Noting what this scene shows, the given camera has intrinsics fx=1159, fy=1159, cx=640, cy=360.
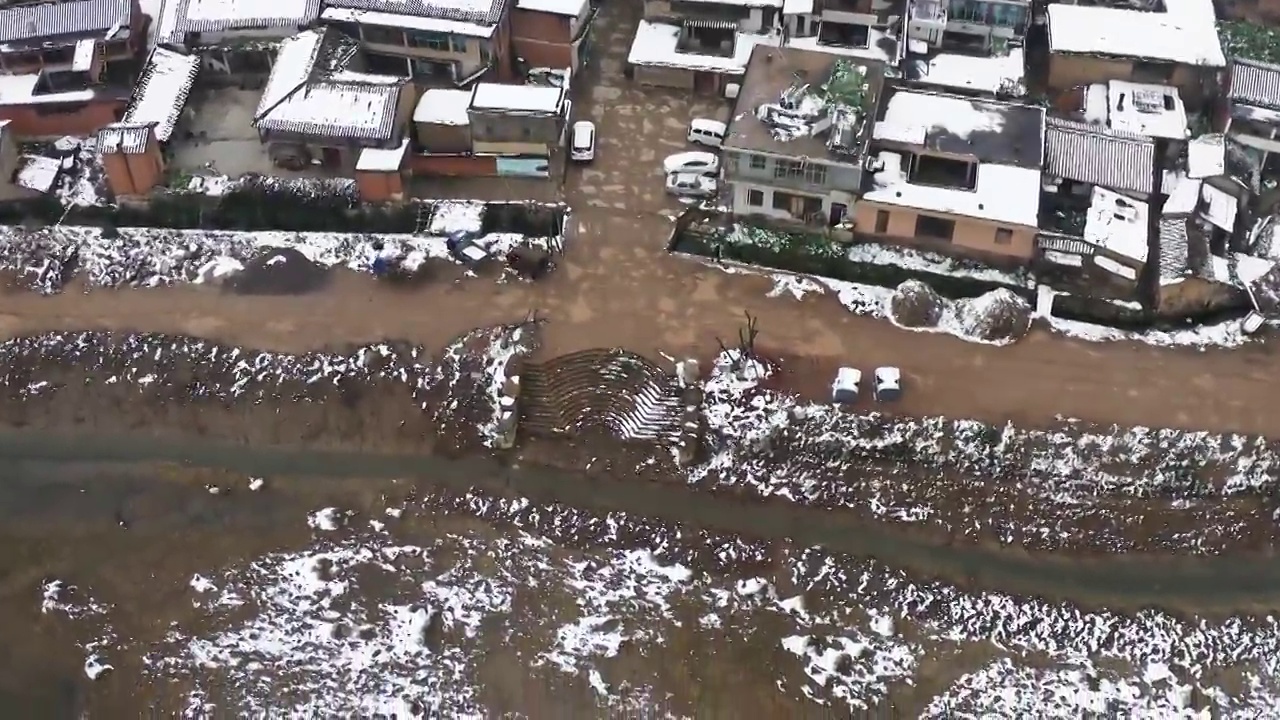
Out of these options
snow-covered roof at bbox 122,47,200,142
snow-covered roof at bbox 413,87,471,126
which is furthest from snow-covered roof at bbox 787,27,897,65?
snow-covered roof at bbox 122,47,200,142

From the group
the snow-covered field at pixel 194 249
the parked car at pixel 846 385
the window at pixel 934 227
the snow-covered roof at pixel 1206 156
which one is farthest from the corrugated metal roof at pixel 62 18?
the snow-covered roof at pixel 1206 156

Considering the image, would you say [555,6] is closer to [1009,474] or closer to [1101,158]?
[1101,158]

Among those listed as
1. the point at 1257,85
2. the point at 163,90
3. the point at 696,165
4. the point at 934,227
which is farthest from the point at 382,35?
the point at 1257,85

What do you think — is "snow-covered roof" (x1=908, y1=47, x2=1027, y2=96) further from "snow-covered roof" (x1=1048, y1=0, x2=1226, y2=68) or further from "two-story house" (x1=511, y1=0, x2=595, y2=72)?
"two-story house" (x1=511, y1=0, x2=595, y2=72)

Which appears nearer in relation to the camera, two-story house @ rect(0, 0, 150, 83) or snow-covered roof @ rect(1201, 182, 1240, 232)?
snow-covered roof @ rect(1201, 182, 1240, 232)

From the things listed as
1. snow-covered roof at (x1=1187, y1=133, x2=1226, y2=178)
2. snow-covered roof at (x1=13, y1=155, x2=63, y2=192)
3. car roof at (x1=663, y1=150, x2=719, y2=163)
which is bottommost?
snow-covered roof at (x1=13, y1=155, x2=63, y2=192)

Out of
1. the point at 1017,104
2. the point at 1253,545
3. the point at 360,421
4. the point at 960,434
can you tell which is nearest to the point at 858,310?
the point at 960,434

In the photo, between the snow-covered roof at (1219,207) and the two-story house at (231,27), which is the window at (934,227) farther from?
the two-story house at (231,27)
